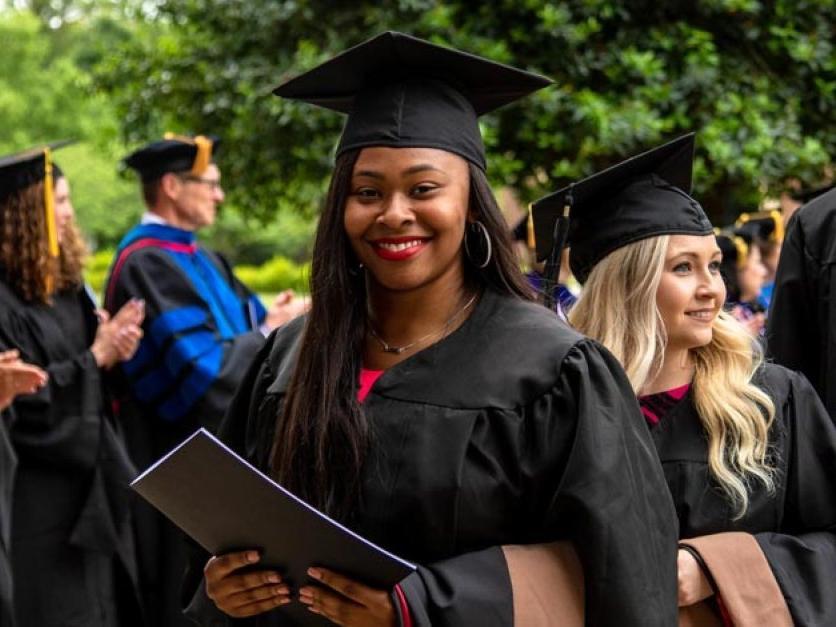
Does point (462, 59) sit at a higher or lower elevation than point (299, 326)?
higher

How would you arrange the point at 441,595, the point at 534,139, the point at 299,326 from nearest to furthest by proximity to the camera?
1. the point at 441,595
2. the point at 299,326
3. the point at 534,139

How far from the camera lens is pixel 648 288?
3055 millimetres

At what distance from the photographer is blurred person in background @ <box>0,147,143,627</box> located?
16.7 feet

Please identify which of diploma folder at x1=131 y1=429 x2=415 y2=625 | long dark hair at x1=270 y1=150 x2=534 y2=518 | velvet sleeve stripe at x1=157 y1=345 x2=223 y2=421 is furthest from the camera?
velvet sleeve stripe at x1=157 y1=345 x2=223 y2=421

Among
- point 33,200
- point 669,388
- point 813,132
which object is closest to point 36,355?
point 33,200

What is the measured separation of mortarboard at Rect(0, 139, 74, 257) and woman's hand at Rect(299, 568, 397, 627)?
10.4 feet

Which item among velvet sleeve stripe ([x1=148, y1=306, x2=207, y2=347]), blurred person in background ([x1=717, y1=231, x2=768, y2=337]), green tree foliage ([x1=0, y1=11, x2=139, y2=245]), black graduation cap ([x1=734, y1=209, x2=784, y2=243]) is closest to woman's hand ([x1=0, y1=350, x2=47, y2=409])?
velvet sleeve stripe ([x1=148, y1=306, x2=207, y2=347])

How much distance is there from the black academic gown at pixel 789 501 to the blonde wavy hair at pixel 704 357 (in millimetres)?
29

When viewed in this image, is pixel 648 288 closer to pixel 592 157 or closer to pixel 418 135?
pixel 418 135

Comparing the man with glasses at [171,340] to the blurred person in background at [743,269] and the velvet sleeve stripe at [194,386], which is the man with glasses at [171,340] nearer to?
the velvet sleeve stripe at [194,386]

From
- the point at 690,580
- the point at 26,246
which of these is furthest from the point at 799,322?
the point at 26,246

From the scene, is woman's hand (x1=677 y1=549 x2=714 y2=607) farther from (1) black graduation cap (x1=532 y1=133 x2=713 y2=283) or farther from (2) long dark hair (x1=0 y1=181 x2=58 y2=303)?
(2) long dark hair (x1=0 y1=181 x2=58 y2=303)

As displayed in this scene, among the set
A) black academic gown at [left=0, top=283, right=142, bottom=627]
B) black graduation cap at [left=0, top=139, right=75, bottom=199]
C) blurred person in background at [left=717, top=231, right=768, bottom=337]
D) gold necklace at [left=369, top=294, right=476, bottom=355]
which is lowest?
black academic gown at [left=0, top=283, right=142, bottom=627]

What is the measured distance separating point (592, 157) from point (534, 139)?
0.36 meters
